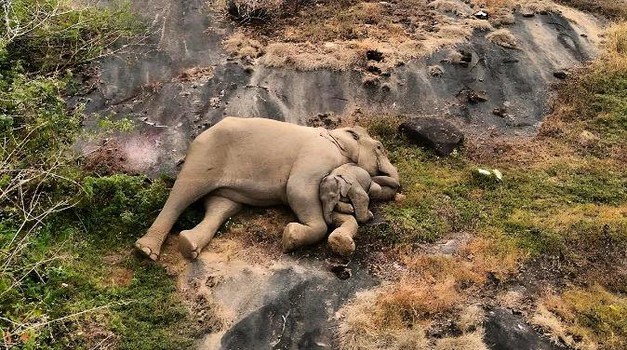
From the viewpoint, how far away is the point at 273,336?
6.65m

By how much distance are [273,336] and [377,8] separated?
1088 cm

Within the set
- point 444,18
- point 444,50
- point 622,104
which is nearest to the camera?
point 622,104

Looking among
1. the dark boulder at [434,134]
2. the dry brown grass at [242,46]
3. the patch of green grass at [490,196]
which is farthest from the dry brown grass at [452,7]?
the patch of green grass at [490,196]

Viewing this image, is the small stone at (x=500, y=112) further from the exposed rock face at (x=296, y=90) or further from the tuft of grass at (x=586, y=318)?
the tuft of grass at (x=586, y=318)

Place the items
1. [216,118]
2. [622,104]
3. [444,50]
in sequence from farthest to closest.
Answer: [444,50], [622,104], [216,118]

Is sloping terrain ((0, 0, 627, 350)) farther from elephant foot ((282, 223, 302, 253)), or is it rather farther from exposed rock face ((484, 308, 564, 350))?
elephant foot ((282, 223, 302, 253))

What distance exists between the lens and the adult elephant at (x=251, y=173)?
808cm

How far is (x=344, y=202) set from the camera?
27.3ft

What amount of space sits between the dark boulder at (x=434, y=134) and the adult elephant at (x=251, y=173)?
2385mm

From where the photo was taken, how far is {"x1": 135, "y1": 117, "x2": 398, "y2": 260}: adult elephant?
8.08m

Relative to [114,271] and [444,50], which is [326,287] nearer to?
[114,271]

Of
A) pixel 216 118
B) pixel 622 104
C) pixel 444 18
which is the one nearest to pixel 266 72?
pixel 216 118

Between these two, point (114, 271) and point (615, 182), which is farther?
point (615, 182)

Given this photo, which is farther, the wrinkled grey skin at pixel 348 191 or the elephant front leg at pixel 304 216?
the wrinkled grey skin at pixel 348 191
